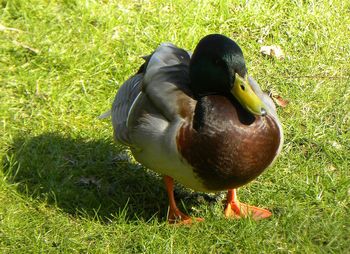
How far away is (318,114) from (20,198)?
2032 mm

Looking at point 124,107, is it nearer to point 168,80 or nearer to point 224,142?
point 168,80

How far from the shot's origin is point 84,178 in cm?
407

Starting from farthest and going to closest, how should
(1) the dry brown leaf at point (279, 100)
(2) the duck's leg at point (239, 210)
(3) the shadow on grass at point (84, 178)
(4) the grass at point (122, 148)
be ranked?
(1) the dry brown leaf at point (279, 100) → (3) the shadow on grass at point (84, 178) → (2) the duck's leg at point (239, 210) → (4) the grass at point (122, 148)

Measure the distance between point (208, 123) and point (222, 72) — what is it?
0.27 metres

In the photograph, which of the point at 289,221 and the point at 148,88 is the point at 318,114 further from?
the point at 148,88

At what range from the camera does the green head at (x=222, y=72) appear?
3.23 metres

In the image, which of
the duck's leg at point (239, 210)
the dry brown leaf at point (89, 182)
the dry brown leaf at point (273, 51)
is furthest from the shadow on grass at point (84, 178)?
→ the dry brown leaf at point (273, 51)

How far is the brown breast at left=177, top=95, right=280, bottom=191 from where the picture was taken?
3193mm

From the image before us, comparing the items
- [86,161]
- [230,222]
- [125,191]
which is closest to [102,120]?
[86,161]

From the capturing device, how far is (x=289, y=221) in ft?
11.7

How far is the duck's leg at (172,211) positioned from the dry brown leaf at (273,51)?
5.82 feet

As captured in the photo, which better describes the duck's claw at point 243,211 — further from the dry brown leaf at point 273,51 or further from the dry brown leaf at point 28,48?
the dry brown leaf at point 28,48

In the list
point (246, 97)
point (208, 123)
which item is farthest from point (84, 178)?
point (246, 97)

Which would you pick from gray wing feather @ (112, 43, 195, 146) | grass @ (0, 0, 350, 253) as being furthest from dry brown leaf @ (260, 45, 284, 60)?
gray wing feather @ (112, 43, 195, 146)
